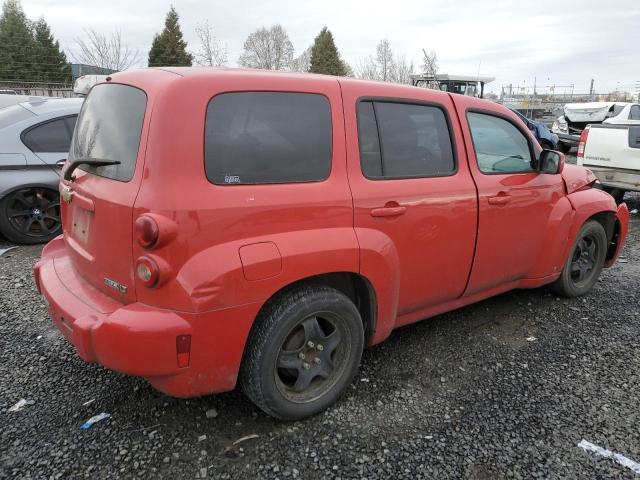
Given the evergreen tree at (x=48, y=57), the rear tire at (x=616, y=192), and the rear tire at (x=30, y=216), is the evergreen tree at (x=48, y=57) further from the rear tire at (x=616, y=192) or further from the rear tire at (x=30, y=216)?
the rear tire at (x=616, y=192)

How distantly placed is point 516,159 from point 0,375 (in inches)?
151

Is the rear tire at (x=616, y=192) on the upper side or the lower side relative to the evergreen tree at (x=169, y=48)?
lower

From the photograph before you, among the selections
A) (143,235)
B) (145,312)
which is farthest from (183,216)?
(145,312)

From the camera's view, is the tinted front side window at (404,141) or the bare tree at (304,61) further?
the bare tree at (304,61)

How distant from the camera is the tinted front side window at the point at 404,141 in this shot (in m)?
2.79

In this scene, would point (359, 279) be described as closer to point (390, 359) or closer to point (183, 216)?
point (390, 359)

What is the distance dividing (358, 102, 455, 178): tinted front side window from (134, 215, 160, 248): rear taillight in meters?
1.20

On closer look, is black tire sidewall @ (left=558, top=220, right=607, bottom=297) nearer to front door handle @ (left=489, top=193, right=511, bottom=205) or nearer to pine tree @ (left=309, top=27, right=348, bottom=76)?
front door handle @ (left=489, top=193, right=511, bottom=205)

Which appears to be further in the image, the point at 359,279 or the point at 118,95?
the point at 359,279

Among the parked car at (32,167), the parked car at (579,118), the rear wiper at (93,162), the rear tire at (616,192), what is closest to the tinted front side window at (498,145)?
the rear wiper at (93,162)

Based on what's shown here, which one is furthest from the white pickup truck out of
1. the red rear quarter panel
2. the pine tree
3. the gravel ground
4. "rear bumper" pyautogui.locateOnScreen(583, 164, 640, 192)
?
the pine tree

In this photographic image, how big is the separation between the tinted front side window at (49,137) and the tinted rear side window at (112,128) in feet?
11.2

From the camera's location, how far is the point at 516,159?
3.73 meters

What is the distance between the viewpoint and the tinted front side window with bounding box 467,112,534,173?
11.3 ft
